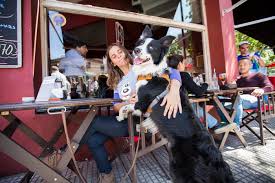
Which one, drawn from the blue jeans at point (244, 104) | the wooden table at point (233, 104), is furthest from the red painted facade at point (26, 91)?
the blue jeans at point (244, 104)

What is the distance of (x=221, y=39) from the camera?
4121 mm

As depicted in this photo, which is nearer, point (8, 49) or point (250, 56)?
point (8, 49)

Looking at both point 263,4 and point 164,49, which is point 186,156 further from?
point 263,4

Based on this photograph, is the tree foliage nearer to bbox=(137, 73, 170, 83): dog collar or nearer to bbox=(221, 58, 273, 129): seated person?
bbox=(221, 58, 273, 129): seated person

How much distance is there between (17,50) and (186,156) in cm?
221

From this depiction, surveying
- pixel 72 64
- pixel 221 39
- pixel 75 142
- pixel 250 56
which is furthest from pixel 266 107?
pixel 72 64

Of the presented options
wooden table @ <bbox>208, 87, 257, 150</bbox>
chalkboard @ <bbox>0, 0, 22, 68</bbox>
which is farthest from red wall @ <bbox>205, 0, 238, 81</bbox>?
chalkboard @ <bbox>0, 0, 22, 68</bbox>

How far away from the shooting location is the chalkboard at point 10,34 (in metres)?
2.38

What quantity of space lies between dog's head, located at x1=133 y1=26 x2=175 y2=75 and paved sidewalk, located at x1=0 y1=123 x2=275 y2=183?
117 centimetres

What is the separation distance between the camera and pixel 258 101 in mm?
2859

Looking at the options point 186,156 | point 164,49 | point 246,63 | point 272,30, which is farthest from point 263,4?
point 186,156

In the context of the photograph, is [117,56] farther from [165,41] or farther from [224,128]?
[224,128]

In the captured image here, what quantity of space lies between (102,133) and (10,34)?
162 cm

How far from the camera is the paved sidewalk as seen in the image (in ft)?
6.77
